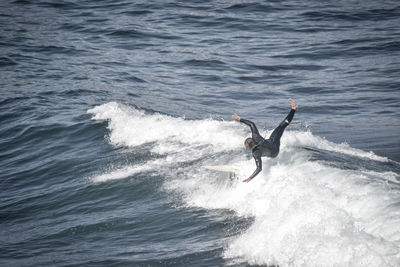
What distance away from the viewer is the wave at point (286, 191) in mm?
8523

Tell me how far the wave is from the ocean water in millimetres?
41

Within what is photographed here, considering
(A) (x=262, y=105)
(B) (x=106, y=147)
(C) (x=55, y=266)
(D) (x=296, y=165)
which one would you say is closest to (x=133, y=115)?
(B) (x=106, y=147)

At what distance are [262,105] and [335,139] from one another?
235 inches

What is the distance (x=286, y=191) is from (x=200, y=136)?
6137 mm

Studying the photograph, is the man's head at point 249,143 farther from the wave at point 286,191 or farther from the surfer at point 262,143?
the wave at point 286,191

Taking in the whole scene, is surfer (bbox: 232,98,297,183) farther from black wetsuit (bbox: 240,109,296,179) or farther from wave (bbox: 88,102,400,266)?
wave (bbox: 88,102,400,266)

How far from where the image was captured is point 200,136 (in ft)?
54.5

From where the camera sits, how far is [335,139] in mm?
16500

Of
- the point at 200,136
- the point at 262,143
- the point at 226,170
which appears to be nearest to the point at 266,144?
the point at 262,143

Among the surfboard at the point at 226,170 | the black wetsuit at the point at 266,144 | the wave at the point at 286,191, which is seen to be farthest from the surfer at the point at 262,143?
the surfboard at the point at 226,170

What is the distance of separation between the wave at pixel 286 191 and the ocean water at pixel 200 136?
0.04 metres

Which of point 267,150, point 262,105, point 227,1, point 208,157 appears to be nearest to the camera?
point 267,150

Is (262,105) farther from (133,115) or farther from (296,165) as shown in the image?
(296,165)

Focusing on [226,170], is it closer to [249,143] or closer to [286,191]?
[249,143]
